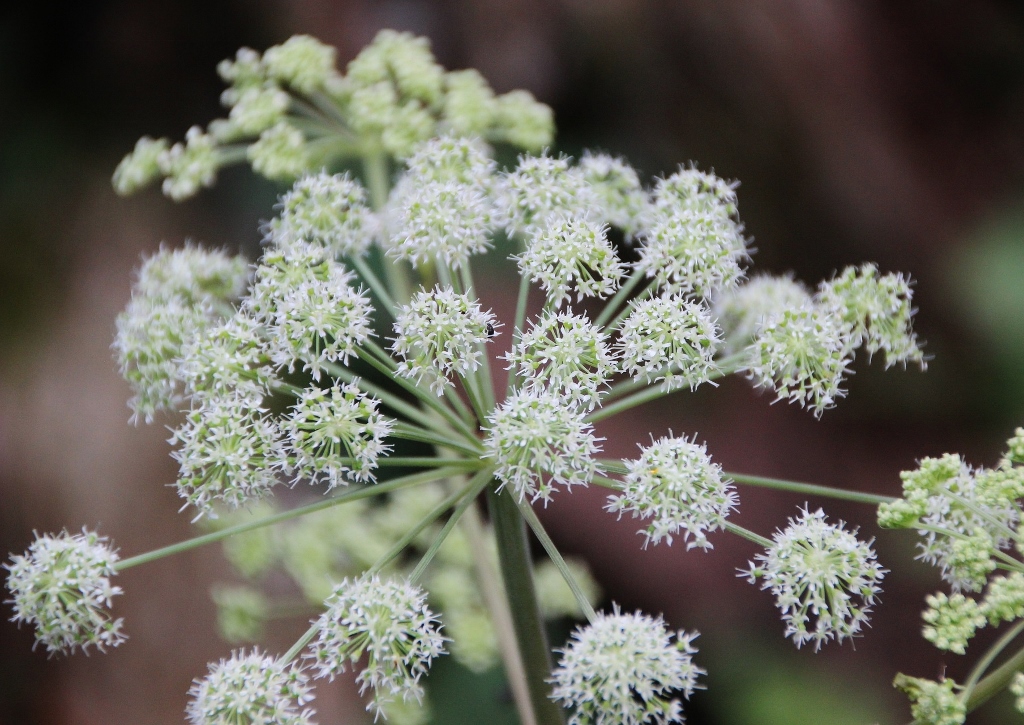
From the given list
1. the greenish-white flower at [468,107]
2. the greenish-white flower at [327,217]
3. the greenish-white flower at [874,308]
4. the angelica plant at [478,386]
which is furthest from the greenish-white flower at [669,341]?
the greenish-white flower at [468,107]

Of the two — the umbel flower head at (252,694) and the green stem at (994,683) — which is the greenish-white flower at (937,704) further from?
the umbel flower head at (252,694)

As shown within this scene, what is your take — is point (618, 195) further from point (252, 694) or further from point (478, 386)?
point (252, 694)

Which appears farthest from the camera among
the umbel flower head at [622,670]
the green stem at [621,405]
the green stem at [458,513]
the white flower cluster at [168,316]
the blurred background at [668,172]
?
the blurred background at [668,172]

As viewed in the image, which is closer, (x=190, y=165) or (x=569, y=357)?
(x=569, y=357)

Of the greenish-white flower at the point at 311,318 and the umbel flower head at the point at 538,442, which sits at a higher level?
the greenish-white flower at the point at 311,318

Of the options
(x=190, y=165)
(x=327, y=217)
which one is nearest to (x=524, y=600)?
(x=327, y=217)

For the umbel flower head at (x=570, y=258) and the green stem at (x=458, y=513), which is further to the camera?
the umbel flower head at (x=570, y=258)
